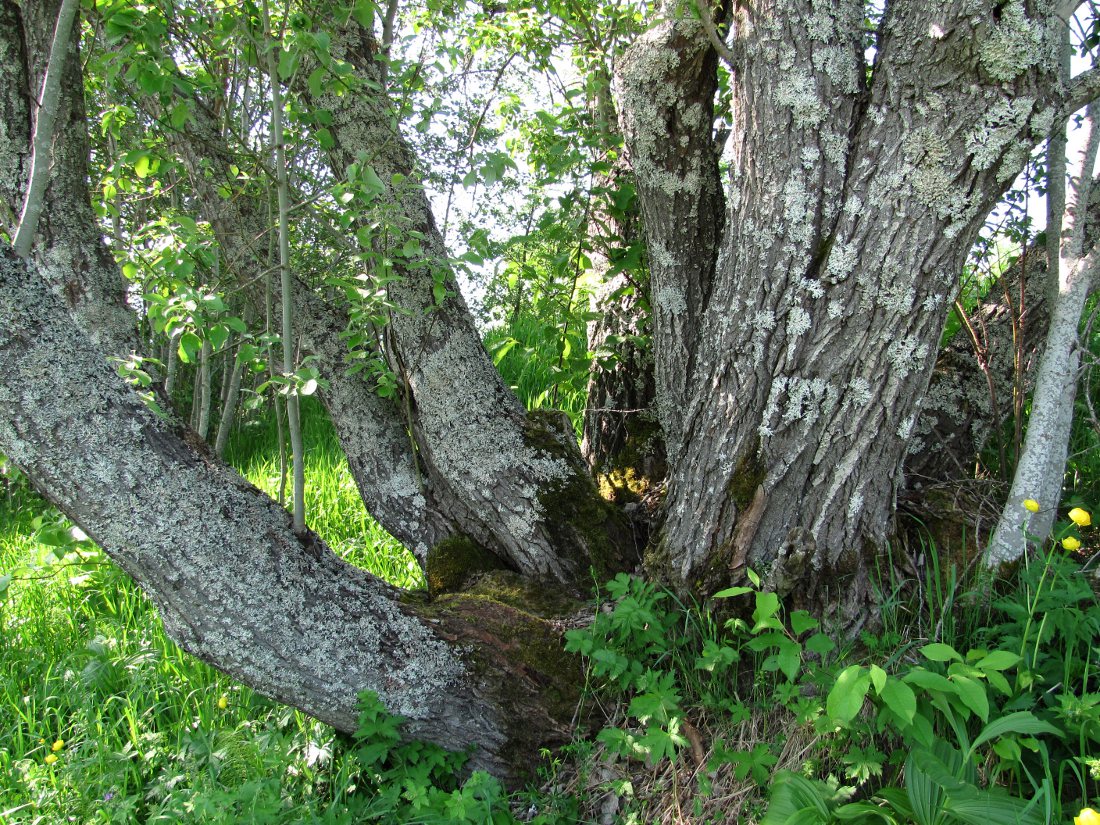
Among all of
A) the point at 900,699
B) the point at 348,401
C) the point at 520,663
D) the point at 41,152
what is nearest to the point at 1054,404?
the point at 900,699

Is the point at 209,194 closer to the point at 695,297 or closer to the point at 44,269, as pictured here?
the point at 44,269

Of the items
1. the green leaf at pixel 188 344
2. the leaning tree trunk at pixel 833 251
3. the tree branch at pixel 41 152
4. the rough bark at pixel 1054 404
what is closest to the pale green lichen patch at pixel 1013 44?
the leaning tree trunk at pixel 833 251

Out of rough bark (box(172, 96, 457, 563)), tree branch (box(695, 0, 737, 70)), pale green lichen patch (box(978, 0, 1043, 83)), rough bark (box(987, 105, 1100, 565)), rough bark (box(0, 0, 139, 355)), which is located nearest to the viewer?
pale green lichen patch (box(978, 0, 1043, 83))

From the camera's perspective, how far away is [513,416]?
2.67m

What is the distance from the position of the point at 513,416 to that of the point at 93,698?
1841 mm

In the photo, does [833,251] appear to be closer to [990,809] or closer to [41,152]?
[990,809]

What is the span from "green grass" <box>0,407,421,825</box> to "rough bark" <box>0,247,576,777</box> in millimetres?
278

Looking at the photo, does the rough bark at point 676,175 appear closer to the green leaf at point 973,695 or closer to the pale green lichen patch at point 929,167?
the pale green lichen patch at point 929,167

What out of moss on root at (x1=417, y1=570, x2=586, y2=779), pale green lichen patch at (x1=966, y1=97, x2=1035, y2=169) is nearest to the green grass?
moss on root at (x1=417, y1=570, x2=586, y2=779)

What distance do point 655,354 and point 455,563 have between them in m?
1.01

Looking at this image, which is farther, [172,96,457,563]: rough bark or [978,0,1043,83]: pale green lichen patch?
[172,96,457,563]: rough bark

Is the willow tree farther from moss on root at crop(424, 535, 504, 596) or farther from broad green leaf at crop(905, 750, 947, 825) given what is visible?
broad green leaf at crop(905, 750, 947, 825)

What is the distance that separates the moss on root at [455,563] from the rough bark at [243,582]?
0.22 meters

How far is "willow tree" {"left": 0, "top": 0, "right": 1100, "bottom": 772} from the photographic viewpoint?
1.81 metres
